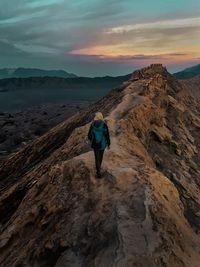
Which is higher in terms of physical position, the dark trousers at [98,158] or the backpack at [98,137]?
the backpack at [98,137]

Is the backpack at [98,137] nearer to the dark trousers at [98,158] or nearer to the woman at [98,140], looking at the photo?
the woman at [98,140]

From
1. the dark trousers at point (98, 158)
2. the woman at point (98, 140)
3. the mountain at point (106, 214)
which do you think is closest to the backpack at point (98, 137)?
the woman at point (98, 140)

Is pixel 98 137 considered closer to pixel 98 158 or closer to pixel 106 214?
pixel 98 158

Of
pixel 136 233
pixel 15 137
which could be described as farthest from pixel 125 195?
pixel 15 137

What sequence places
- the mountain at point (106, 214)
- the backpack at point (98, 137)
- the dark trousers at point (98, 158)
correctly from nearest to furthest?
the mountain at point (106, 214), the dark trousers at point (98, 158), the backpack at point (98, 137)

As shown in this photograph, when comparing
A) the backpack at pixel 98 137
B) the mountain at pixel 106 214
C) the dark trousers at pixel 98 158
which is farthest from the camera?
the backpack at pixel 98 137

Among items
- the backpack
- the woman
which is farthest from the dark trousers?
the backpack

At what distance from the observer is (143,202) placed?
491 inches

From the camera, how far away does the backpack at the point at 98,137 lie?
14297mm

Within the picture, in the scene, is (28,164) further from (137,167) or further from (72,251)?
(72,251)

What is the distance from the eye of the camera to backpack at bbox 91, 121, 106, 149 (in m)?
14.3

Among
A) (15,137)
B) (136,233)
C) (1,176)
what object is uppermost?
(136,233)

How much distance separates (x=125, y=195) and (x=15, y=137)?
1949 inches

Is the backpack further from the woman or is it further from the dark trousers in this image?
the dark trousers
